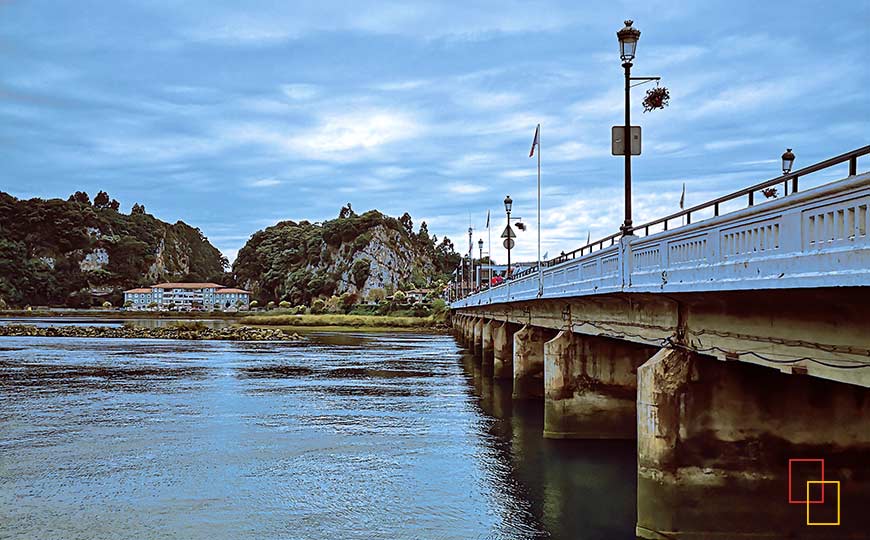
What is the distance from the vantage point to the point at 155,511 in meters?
17.2

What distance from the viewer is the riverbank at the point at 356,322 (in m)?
138

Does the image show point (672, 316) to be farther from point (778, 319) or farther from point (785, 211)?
point (785, 211)

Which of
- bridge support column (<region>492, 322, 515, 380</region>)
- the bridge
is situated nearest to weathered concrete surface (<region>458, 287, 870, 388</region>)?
the bridge

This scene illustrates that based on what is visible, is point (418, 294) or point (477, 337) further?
point (418, 294)

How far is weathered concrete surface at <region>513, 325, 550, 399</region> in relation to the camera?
34.3 m

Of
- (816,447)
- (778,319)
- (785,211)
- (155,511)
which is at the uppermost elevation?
(785,211)

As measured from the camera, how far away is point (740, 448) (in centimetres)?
1343

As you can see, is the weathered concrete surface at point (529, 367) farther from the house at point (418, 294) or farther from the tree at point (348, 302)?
the tree at point (348, 302)

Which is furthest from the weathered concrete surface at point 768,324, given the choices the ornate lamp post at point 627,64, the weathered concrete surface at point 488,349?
the weathered concrete surface at point 488,349

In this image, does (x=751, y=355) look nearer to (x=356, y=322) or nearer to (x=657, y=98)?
(x=657, y=98)

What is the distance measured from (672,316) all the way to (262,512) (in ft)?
29.1

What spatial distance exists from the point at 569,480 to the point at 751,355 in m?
8.79

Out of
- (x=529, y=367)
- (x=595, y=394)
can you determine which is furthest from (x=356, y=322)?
(x=595, y=394)

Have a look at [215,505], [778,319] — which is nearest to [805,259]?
[778,319]
